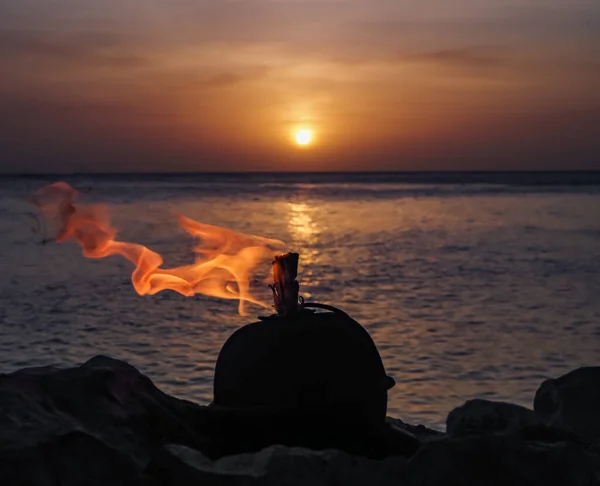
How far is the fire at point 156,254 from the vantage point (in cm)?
752

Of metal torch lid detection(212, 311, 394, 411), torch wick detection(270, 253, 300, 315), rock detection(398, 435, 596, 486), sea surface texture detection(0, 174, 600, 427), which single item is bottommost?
sea surface texture detection(0, 174, 600, 427)

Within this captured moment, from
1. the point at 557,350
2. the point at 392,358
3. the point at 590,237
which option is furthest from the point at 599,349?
the point at 590,237

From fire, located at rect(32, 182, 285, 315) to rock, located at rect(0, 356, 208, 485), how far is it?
0.82m

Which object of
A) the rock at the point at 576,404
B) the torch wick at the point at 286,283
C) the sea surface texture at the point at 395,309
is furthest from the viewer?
the sea surface texture at the point at 395,309

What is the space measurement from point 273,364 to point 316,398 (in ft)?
1.31

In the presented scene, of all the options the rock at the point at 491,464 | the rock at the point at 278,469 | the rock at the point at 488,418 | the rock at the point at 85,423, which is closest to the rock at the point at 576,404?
the rock at the point at 488,418

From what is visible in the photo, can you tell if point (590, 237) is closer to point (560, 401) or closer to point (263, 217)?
point (263, 217)

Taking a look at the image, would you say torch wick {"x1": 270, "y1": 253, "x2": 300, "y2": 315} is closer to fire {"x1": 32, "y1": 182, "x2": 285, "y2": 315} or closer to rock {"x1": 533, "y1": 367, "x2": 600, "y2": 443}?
fire {"x1": 32, "y1": 182, "x2": 285, "y2": 315}

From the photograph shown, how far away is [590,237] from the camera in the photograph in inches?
1267

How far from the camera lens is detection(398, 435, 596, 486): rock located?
18.8 ft

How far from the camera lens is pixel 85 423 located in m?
6.63

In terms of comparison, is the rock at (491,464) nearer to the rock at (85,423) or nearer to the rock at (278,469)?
the rock at (278,469)

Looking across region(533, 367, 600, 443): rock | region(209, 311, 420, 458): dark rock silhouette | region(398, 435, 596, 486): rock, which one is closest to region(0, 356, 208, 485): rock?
region(209, 311, 420, 458): dark rock silhouette

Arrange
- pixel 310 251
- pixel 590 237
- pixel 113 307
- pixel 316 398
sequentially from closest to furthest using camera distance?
pixel 316 398
pixel 113 307
pixel 310 251
pixel 590 237
